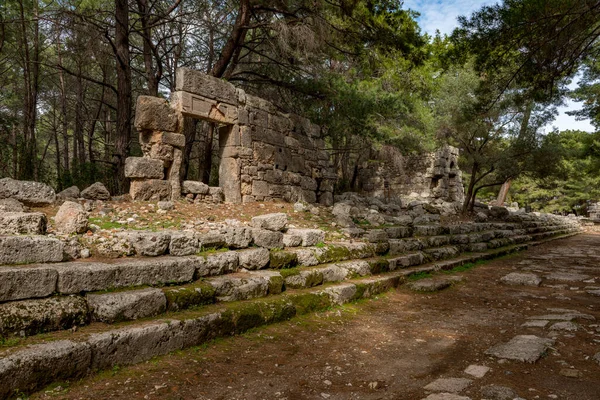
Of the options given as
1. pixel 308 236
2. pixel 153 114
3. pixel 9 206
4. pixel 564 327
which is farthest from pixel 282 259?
pixel 153 114

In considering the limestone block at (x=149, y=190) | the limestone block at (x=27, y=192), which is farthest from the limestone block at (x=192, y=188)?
the limestone block at (x=27, y=192)

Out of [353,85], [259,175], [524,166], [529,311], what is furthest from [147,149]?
[524,166]

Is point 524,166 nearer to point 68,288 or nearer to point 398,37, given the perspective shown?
point 398,37

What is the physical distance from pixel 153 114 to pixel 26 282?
19.3ft

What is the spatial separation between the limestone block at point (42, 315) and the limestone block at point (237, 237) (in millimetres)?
1924

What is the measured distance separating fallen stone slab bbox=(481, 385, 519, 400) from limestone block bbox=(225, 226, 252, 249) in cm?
316

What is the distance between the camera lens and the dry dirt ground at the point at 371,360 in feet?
8.52

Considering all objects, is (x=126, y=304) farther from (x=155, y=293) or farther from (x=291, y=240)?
(x=291, y=240)

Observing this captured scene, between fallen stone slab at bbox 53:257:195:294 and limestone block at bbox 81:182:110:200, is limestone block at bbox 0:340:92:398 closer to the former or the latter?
fallen stone slab at bbox 53:257:195:294

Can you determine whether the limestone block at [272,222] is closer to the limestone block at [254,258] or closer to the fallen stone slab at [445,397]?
the limestone block at [254,258]

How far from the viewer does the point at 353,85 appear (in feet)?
39.4

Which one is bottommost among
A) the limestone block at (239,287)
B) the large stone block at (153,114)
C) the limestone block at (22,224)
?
the limestone block at (239,287)

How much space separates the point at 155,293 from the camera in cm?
339

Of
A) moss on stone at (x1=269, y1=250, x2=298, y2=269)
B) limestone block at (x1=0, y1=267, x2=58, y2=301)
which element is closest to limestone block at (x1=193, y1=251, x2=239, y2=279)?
moss on stone at (x1=269, y1=250, x2=298, y2=269)
